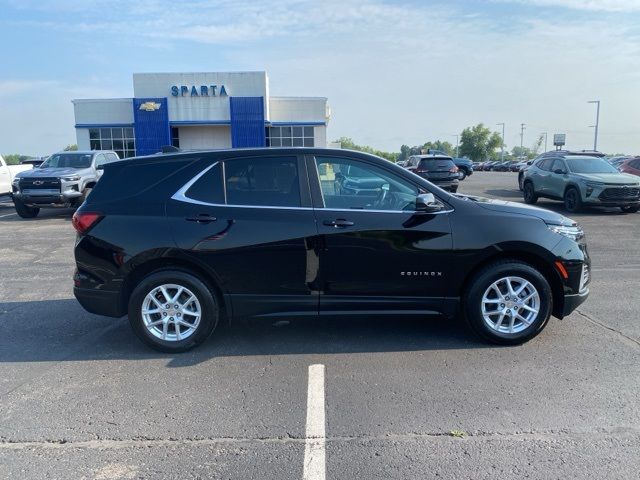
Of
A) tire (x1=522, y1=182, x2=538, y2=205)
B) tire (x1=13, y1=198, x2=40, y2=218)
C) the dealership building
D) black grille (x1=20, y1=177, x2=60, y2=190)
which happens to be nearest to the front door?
black grille (x1=20, y1=177, x2=60, y2=190)

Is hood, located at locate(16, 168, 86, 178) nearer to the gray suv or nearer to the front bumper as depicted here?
the front bumper

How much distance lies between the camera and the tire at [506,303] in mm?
4570

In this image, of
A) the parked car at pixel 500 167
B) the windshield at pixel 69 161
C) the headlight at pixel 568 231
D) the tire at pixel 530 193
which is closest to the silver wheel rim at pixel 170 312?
the headlight at pixel 568 231

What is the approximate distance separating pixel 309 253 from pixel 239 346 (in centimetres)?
114

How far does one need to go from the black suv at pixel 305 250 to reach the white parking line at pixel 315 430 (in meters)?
0.75

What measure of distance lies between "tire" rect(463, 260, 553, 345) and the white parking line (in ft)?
5.00

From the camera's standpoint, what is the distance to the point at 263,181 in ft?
15.3

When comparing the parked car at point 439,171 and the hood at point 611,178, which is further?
the parked car at point 439,171

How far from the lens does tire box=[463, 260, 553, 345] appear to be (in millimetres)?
4570

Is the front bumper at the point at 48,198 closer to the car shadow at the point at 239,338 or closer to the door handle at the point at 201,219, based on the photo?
the car shadow at the point at 239,338

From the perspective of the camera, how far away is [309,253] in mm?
4508

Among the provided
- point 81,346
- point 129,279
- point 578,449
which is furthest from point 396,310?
point 81,346

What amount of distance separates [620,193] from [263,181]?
1266 centimetres

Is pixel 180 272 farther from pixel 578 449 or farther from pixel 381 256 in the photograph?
pixel 578 449
